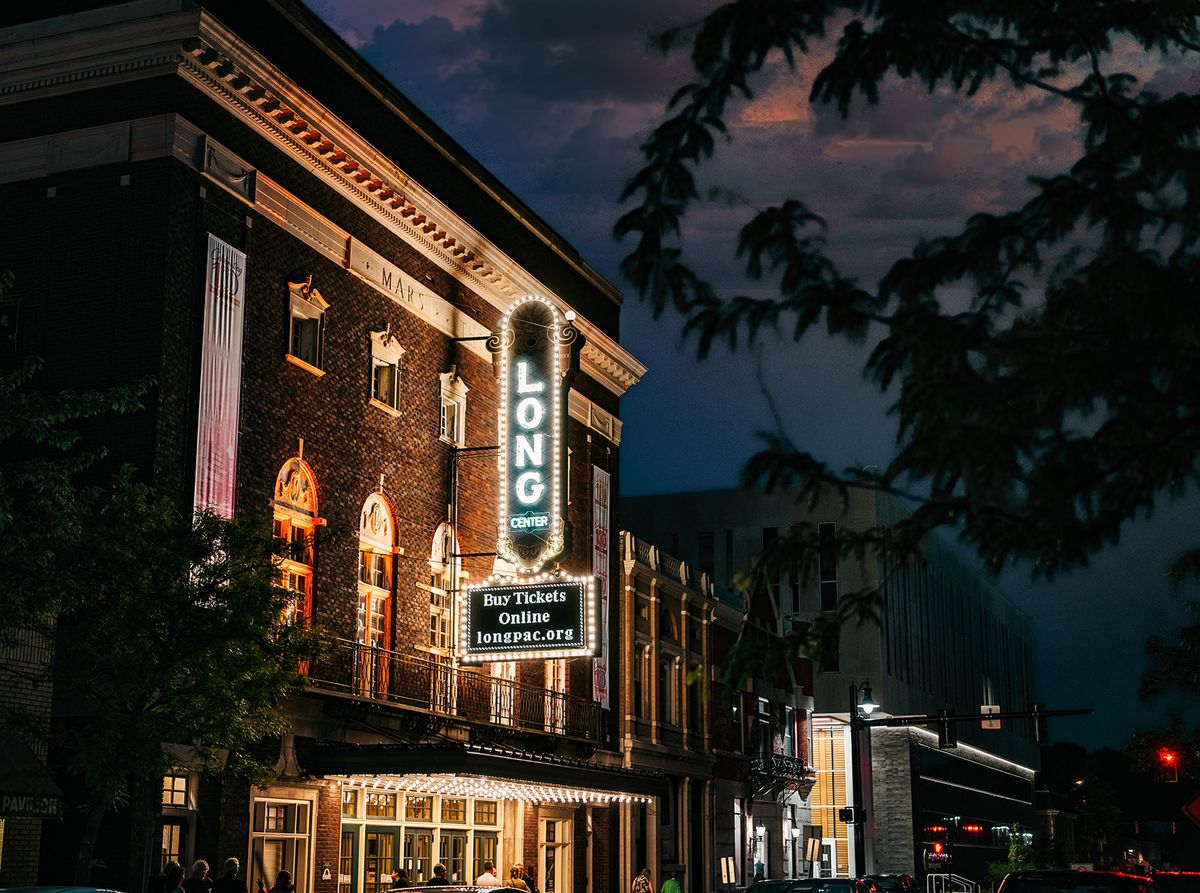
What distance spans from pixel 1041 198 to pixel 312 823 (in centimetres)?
2262

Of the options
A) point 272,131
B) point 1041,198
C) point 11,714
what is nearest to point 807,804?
point 272,131

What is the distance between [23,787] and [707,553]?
222 feet

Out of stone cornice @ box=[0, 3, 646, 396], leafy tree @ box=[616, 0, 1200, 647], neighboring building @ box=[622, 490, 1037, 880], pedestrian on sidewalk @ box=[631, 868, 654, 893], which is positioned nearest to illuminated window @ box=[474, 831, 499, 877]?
pedestrian on sidewalk @ box=[631, 868, 654, 893]

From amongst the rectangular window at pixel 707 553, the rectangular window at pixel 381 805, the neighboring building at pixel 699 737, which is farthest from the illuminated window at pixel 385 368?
the rectangular window at pixel 707 553

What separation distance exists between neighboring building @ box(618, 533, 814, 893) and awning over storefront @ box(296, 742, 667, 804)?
6.93 meters

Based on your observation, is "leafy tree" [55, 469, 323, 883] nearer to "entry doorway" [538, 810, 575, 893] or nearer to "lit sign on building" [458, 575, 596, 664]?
"lit sign on building" [458, 575, 596, 664]

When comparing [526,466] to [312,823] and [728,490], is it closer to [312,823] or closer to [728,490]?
[312,823]

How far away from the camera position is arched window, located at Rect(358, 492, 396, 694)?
2964cm

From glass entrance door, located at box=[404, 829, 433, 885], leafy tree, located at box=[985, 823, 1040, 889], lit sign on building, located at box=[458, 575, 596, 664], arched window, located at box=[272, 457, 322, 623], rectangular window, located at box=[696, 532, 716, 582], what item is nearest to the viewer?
arched window, located at box=[272, 457, 322, 623]

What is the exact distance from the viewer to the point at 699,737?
4991cm

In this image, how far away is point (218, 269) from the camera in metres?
25.6

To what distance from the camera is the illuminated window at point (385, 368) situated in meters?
30.6

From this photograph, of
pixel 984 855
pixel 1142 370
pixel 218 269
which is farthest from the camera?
pixel 984 855

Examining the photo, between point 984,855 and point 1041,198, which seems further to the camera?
point 984,855
